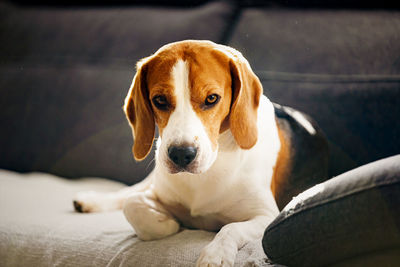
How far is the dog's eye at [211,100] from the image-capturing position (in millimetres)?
1254

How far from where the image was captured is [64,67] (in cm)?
240

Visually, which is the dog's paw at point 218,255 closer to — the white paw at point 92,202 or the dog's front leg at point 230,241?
the dog's front leg at point 230,241

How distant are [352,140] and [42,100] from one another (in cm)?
157

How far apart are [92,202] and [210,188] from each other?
57cm

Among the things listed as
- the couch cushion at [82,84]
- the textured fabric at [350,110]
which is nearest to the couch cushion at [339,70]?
the textured fabric at [350,110]

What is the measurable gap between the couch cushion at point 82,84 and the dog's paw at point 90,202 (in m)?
0.38

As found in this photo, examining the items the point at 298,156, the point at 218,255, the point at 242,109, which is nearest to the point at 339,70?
the point at 298,156

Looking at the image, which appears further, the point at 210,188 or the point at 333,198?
the point at 210,188

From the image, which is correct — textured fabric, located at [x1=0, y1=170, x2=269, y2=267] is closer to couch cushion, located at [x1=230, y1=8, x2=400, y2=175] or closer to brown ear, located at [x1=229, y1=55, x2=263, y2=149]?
brown ear, located at [x1=229, y1=55, x2=263, y2=149]

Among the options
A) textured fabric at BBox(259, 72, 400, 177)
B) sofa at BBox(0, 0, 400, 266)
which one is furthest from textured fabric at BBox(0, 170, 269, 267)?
textured fabric at BBox(259, 72, 400, 177)

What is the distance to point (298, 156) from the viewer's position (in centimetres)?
161

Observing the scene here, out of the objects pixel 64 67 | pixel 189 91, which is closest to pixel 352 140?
pixel 189 91

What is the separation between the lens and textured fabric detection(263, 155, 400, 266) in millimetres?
915

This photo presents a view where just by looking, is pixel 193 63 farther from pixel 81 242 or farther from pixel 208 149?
pixel 81 242
